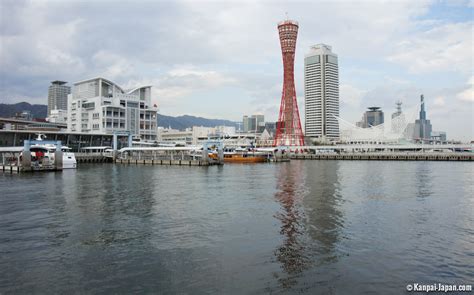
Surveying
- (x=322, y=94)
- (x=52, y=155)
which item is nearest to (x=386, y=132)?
(x=322, y=94)

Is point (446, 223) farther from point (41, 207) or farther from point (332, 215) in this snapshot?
point (41, 207)

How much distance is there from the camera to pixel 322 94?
165875 millimetres

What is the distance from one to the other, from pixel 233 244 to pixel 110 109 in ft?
246

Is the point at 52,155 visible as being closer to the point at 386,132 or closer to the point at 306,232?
the point at 306,232

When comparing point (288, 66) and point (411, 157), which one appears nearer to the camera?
point (411, 157)

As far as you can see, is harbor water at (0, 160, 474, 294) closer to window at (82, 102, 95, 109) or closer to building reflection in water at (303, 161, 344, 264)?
building reflection in water at (303, 161, 344, 264)

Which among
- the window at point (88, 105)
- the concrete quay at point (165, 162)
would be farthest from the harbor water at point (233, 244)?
the window at point (88, 105)

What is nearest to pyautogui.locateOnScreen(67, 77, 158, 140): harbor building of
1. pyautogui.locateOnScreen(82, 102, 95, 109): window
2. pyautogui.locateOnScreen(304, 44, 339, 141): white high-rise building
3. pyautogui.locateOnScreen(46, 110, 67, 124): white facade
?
pyautogui.locateOnScreen(82, 102, 95, 109): window

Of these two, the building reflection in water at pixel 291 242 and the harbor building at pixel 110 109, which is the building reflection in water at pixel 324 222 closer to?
the building reflection in water at pixel 291 242

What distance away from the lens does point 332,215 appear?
14.1 metres

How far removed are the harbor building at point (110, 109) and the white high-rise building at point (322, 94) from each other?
95.3 m

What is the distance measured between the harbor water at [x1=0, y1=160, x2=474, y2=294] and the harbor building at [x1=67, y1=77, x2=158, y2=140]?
64386 mm

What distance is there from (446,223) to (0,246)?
14.0 metres

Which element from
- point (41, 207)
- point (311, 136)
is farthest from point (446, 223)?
point (311, 136)
